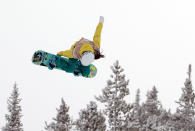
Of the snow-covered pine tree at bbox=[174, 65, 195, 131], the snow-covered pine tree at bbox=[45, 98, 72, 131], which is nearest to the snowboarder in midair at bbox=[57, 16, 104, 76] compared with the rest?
the snow-covered pine tree at bbox=[45, 98, 72, 131]

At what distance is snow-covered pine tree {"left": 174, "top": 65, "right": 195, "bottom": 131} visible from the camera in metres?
33.3

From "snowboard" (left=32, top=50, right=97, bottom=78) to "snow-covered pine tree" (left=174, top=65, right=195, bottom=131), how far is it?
2293cm

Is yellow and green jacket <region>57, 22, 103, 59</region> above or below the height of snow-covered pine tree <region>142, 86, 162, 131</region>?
below

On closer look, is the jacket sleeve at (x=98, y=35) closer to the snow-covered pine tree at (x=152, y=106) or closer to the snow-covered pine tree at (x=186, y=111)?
the snow-covered pine tree at (x=186, y=111)

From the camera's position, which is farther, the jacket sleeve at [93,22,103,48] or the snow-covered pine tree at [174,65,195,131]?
the snow-covered pine tree at [174,65,195,131]

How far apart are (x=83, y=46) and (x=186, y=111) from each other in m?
25.0

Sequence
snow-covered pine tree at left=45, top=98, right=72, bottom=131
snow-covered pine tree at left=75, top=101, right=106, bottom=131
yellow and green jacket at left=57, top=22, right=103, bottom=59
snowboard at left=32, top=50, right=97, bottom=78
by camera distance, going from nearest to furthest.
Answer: yellow and green jacket at left=57, top=22, right=103, bottom=59, snowboard at left=32, top=50, right=97, bottom=78, snow-covered pine tree at left=75, top=101, right=106, bottom=131, snow-covered pine tree at left=45, top=98, right=72, bottom=131

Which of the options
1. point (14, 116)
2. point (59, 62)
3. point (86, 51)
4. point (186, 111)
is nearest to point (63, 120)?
point (14, 116)

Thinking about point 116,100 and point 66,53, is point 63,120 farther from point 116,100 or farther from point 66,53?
point 66,53

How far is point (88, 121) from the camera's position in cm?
2442

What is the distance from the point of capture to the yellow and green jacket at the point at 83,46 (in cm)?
1088

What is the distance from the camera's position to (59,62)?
499 inches

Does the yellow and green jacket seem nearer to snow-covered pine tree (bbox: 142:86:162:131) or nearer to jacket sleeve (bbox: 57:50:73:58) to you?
jacket sleeve (bbox: 57:50:73:58)

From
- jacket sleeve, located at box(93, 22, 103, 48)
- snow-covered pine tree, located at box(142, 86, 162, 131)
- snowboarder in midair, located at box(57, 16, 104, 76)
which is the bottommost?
snowboarder in midair, located at box(57, 16, 104, 76)
